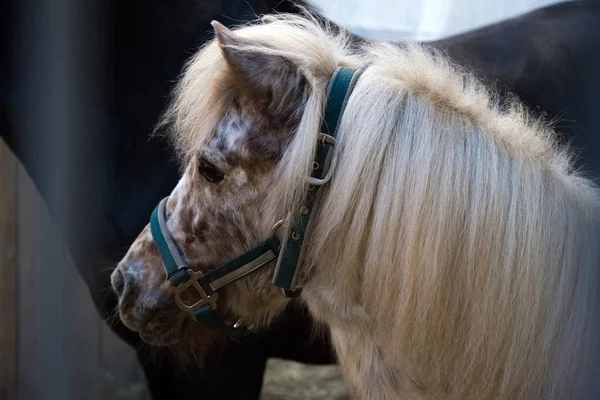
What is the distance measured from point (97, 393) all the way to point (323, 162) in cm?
277

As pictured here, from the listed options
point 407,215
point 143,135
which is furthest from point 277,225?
point 143,135

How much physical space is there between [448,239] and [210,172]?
0.58m

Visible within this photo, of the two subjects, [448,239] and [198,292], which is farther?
[198,292]

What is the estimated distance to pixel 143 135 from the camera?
2.87 m

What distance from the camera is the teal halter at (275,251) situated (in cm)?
160

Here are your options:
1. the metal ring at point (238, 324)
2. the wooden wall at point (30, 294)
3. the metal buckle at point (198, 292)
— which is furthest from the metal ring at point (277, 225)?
the wooden wall at point (30, 294)

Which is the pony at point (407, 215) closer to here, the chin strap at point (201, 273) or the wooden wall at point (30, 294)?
the chin strap at point (201, 273)

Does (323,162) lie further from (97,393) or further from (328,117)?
(97,393)

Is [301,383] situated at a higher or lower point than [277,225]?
lower

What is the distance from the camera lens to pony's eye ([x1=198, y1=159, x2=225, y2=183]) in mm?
1715

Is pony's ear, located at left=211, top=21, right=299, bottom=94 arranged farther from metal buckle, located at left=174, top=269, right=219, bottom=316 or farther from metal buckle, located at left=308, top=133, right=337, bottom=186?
metal buckle, located at left=174, top=269, right=219, bottom=316

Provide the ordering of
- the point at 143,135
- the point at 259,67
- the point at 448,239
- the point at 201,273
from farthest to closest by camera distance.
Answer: the point at 143,135, the point at 201,273, the point at 259,67, the point at 448,239

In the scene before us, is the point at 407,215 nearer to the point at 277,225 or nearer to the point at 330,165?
the point at 330,165

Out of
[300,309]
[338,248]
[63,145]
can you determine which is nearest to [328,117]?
[338,248]
